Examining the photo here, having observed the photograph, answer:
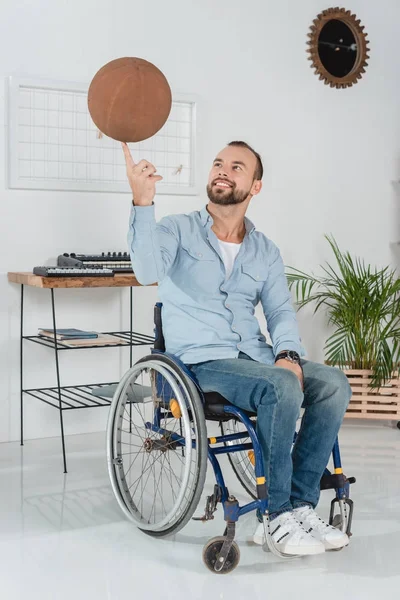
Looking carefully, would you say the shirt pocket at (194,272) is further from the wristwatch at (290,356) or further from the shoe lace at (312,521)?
the shoe lace at (312,521)

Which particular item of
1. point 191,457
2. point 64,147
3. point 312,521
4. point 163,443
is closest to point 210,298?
point 163,443

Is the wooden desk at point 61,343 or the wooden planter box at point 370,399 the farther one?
the wooden planter box at point 370,399

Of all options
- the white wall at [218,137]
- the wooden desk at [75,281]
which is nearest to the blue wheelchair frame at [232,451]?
the wooden desk at [75,281]

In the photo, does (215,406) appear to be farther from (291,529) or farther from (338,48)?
(338,48)

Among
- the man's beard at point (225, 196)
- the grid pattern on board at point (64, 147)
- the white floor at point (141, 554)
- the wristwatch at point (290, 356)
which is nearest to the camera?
the white floor at point (141, 554)

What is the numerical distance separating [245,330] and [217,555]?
708 mm

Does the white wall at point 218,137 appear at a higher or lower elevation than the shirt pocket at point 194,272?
higher

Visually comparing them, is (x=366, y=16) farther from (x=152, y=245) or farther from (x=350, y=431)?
(x=152, y=245)

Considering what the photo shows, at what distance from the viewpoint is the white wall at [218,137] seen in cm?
382

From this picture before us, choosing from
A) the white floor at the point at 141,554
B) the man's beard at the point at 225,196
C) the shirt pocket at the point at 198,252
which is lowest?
the white floor at the point at 141,554

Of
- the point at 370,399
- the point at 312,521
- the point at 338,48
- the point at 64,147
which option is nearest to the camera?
the point at 312,521

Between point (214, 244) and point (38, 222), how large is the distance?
142 cm

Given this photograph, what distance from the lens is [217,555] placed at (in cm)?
232

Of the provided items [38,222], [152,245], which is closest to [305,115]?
[38,222]
